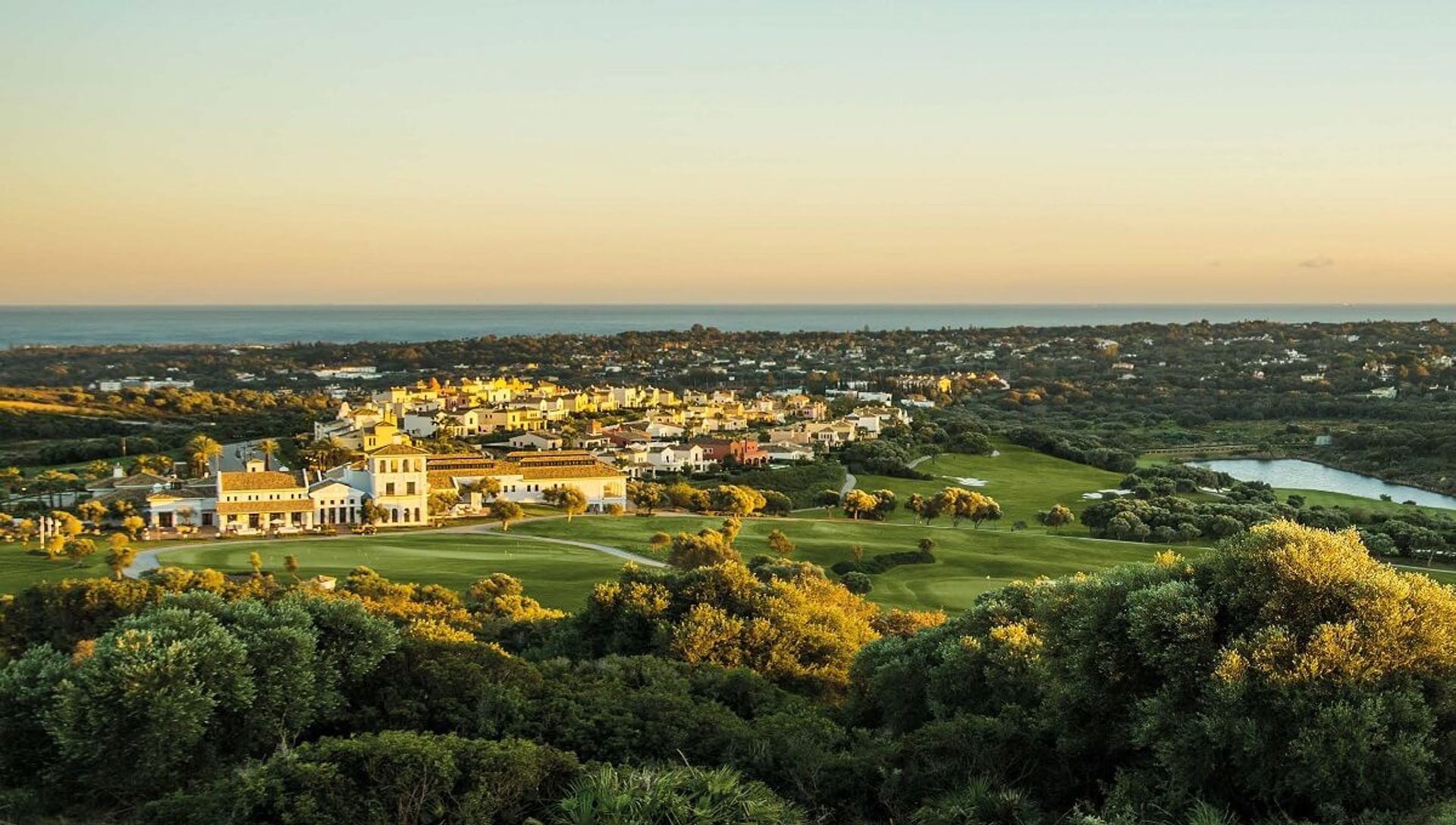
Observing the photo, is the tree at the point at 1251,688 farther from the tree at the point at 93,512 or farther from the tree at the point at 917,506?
the tree at the point at 93,512

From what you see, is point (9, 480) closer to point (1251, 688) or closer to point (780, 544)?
point (780, 544)

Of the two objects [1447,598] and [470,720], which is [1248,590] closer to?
[1447,598]

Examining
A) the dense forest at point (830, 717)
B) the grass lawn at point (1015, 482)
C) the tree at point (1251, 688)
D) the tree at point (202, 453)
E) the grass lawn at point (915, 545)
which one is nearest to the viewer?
the tree at point (1251, 688)

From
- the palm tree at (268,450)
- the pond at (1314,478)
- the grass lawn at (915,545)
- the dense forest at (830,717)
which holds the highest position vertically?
the dense forest at (830,717)

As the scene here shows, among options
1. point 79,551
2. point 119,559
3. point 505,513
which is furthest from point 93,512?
point 505,513

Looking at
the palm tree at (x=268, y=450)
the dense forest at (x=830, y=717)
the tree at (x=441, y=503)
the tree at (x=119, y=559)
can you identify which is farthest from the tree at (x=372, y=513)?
the dense forest at (x=830, y=717)
